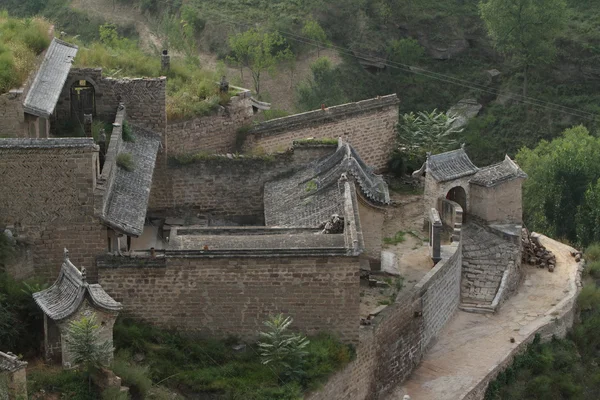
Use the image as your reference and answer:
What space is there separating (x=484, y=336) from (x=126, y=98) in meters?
11.8

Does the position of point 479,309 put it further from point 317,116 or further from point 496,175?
point 317,116

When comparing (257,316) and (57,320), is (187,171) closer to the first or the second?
(257,316)

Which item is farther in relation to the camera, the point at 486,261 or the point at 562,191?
the point at 562,191

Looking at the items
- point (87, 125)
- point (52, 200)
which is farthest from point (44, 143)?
point (87, 125)

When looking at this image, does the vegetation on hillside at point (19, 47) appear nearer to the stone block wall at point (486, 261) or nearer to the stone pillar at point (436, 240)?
the stone pillar at point (436, 240)

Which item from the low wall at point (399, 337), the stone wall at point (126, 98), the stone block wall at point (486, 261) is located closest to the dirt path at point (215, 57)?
the stone block wall at point (486, 261)

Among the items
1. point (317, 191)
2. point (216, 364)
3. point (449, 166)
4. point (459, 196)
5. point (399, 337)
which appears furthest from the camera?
point (459, 196)

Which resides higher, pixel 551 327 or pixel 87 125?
pixel 87 125

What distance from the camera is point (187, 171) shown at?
35.0 meters

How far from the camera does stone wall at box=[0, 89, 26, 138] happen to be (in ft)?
95.1

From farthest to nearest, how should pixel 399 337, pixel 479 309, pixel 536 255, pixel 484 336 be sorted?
pixel 536 255 → pixel 479 309 → pixel 484 336 → pixel 399 337

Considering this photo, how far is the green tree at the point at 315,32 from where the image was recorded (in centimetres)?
6812

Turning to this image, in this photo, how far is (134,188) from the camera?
96.5 feet

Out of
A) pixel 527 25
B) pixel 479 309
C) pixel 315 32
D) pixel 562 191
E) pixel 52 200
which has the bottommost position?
pixel 479 309
